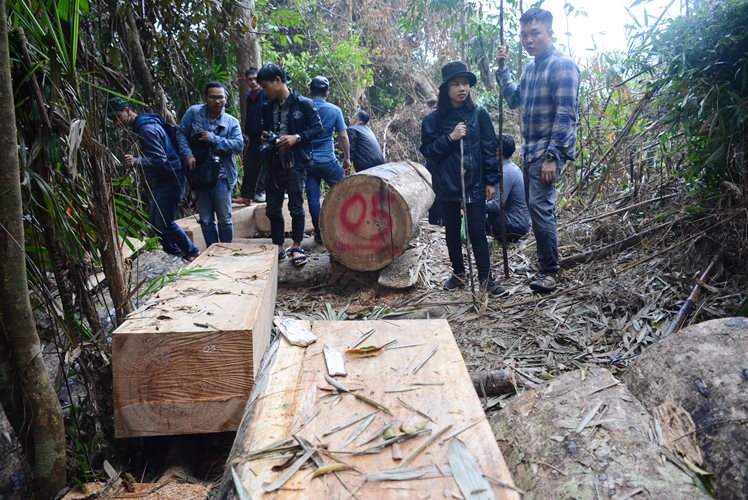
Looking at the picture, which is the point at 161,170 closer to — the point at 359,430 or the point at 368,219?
the point at 368,219

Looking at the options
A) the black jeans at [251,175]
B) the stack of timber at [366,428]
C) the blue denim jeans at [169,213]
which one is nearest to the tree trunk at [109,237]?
the stack of timber at [366,428]

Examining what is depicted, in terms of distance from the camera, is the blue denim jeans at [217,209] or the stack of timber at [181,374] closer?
the stack of timber at [181,374]

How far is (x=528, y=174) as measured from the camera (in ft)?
13.9

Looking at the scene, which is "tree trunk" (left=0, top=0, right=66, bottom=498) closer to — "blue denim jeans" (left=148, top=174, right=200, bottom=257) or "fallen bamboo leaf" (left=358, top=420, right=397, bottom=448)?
A: "fallen bamboo leaf" (left=358, top=420, right=397, bottom=448)

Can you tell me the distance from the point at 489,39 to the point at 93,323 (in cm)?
939

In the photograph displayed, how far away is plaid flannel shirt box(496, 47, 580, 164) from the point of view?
12.9 feet

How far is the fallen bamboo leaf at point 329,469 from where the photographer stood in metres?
1.13

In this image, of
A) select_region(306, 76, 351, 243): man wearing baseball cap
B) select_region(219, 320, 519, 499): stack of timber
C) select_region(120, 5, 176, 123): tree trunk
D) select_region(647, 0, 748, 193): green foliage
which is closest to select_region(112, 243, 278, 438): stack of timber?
select_region(219, 320, 519, 499): stack of timber

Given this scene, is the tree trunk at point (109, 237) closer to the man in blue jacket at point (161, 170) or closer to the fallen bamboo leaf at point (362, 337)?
the fallen bamboo leaf at point (362, 337)

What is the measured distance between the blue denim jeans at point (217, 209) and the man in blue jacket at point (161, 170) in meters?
0.23

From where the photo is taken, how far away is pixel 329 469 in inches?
44.9

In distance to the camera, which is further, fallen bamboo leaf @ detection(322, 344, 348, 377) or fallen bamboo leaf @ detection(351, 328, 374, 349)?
fallen bamboo leaf @ detection(351, 328, 374, 349)

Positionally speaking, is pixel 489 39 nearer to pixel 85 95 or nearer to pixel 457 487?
pixel 85 95

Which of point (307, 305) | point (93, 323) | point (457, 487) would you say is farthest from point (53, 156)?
point (307, 305)
